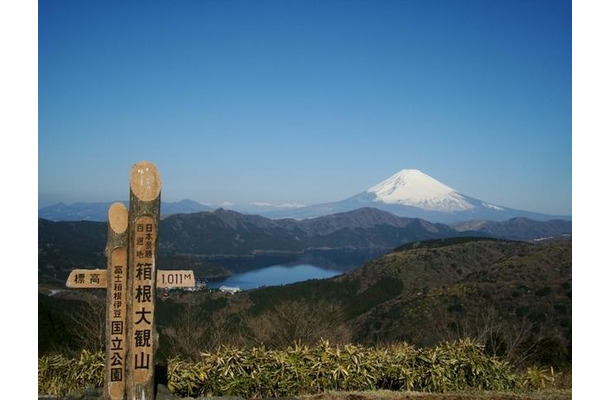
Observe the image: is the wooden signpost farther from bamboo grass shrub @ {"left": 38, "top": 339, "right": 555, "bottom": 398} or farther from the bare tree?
the bare tree

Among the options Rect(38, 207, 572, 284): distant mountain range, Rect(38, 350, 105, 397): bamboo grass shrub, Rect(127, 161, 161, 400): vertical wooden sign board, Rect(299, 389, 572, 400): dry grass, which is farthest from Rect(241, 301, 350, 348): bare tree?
Rect(38, 207, 572, 284): distant mountain range

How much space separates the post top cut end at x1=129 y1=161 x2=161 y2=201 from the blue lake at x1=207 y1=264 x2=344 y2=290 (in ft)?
275

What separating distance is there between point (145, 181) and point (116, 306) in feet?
4.32

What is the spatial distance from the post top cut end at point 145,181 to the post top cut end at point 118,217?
0.22 metres

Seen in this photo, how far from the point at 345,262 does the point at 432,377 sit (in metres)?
138

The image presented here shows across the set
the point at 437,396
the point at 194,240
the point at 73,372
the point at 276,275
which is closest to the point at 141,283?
the point at 73,372

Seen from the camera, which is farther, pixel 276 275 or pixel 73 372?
pixel 276 275

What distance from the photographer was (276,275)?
370 feet

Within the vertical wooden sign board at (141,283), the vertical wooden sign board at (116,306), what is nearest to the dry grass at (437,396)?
the vertical wooden sign board at (141,283)

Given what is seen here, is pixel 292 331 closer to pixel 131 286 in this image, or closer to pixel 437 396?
pixel 437 396

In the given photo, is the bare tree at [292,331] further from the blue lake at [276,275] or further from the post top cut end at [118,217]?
the blue lake at [276,275]

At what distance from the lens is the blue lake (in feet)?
314

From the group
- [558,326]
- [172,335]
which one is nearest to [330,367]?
[172,335]

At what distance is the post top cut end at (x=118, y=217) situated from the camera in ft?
18.7
